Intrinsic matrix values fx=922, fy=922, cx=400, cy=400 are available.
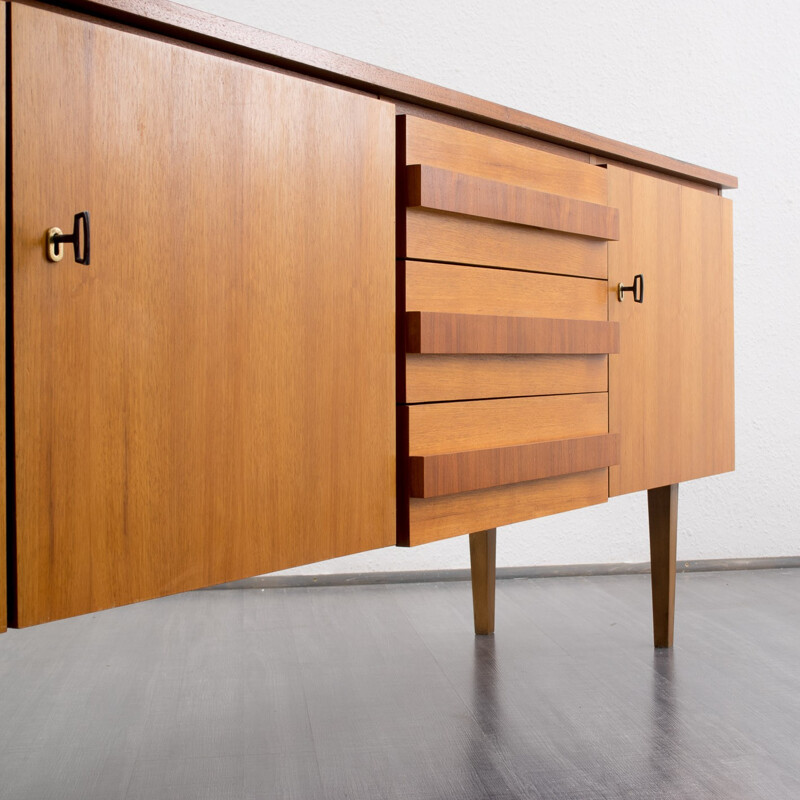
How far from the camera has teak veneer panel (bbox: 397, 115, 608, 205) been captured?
42.7 inches

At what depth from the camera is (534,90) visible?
2.43 metres

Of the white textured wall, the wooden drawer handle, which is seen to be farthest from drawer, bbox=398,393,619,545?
the white textured wall

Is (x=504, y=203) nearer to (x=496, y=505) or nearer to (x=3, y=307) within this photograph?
(x=496, y=505)

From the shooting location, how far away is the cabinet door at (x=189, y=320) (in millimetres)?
752

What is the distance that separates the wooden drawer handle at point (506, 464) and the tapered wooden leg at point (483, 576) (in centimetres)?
54

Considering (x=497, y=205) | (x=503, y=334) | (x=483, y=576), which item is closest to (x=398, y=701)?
(x=483, y=576)

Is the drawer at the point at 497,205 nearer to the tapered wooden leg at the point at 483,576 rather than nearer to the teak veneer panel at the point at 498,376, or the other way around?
the teak veneer panel at the point at 498,376

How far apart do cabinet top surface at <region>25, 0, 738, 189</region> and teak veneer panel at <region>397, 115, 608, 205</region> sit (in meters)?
0.03

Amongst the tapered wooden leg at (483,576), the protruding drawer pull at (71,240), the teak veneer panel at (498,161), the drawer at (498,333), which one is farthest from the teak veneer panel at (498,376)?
the tapered wooden leg at (483,576)

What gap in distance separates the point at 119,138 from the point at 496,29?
5.98 ft

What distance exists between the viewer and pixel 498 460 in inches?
45.7

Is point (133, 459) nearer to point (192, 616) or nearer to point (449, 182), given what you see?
point (449, 182)

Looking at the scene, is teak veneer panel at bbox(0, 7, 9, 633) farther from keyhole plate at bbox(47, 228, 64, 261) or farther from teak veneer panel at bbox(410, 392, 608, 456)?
teak veneer panel at bbox(410, 392, 608, 456)

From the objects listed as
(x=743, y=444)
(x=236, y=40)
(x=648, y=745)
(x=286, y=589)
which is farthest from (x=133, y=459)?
(x=743, y=444)
